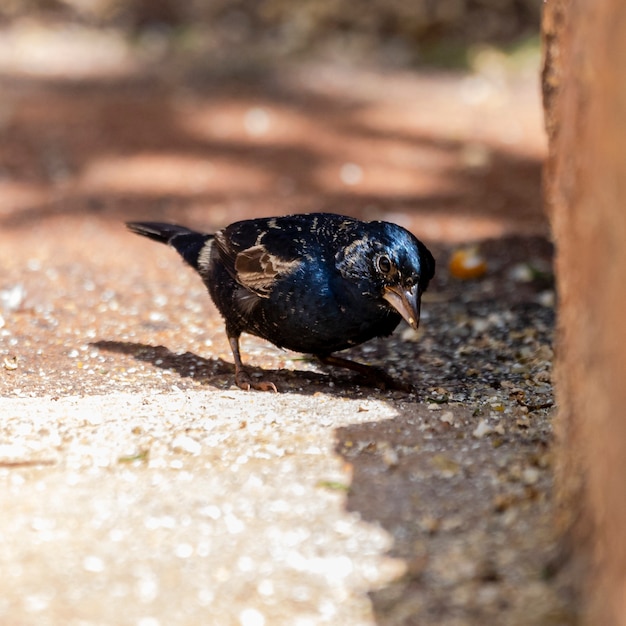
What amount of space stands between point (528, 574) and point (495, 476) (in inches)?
22.6

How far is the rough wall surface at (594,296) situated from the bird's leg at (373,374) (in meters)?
1.53

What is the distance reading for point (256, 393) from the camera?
4.37 metres

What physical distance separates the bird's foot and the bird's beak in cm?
67

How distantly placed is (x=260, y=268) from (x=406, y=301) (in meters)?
0.72

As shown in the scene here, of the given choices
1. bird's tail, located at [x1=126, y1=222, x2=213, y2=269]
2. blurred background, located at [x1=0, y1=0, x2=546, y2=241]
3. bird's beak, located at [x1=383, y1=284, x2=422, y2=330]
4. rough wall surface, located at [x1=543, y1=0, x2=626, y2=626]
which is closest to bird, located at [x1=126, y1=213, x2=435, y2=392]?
bird's beak, located at [x1=383, y1=284, x2=422, y2=330]

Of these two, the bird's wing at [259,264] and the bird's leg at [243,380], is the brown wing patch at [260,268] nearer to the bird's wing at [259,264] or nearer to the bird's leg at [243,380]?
the bird's wing at [259,264]

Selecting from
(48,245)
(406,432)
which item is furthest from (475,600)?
(48,245)

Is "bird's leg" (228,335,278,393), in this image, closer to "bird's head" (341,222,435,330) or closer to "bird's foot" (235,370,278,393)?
"bird's foot" (235,370,278,393)

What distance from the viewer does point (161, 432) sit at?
3.73 m

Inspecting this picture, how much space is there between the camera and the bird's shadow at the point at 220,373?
467 centimetres

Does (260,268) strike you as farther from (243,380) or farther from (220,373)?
(220,373)

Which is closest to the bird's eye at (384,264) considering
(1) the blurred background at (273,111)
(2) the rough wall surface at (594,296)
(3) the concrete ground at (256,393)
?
(3) the concrete ground at (256,393)

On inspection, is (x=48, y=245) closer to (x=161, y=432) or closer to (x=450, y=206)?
(x=450, y=206)

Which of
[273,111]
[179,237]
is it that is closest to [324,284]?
[179,237]
